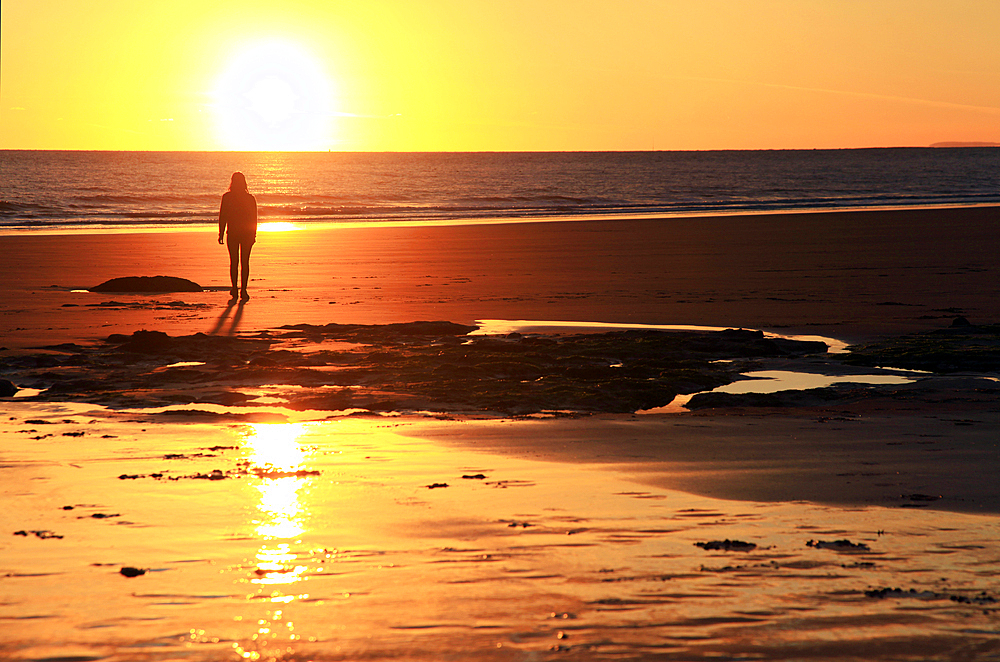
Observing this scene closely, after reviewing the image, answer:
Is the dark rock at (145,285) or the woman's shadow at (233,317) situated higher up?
the dark rock at (145,285)

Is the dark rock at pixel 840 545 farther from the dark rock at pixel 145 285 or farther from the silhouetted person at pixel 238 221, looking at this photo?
the dark rock at pixel 145 285

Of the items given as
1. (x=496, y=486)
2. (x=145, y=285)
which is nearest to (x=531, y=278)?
(x=145, y=285)

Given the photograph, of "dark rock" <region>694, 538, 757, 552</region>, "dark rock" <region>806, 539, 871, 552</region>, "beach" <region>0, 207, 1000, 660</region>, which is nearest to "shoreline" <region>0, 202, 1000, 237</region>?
"beach" <region>0, 207, 1000, 660</region>

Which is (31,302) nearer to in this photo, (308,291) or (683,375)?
(308,291)

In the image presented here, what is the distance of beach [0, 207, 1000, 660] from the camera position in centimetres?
318

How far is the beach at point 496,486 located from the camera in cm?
318

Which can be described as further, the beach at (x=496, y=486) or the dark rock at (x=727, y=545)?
the dark rock at (x=727, y=545)

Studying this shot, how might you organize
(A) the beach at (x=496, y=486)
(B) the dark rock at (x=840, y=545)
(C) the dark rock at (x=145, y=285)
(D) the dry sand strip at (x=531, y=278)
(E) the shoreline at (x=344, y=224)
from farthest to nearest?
(E) the shoreline at (x=344, y=224)
(C) the dark rock at (x=145, y=285)
(D) the dry sand strip at (x=531, y=278)
(B) the dark rock at (x=840, y=545)
(A) the beach at (x=496, y=486)

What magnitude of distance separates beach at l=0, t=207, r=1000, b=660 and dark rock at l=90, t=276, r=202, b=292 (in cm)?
212

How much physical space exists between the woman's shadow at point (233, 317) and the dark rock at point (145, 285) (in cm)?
178

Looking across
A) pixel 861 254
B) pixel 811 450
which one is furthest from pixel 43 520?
pixel 861 254

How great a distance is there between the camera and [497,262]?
20031 millimetres

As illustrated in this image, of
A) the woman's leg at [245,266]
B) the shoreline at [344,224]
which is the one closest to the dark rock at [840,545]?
the woman's leg at [245,266]

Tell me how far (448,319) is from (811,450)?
23.5 feet
